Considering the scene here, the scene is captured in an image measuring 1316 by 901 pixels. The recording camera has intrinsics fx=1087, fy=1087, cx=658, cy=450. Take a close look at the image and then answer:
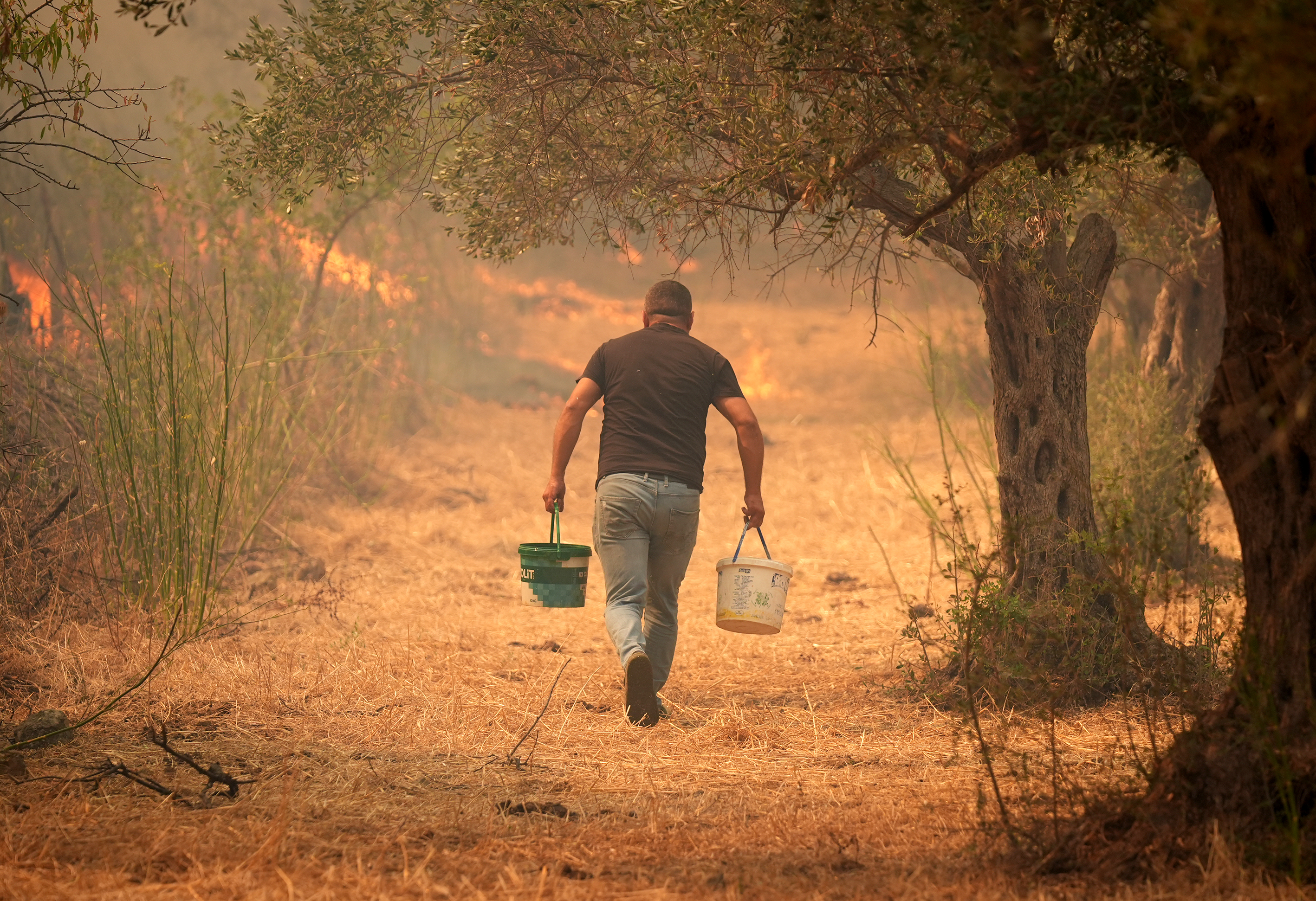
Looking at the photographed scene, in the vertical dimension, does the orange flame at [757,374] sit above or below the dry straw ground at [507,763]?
above

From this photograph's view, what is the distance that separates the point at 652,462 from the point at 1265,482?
2596mm

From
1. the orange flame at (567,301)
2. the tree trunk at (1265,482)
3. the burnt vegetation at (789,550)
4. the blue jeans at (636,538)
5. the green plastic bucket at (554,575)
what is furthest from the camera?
the orange flame at (567,301)

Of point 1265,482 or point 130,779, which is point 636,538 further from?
point 1265,482

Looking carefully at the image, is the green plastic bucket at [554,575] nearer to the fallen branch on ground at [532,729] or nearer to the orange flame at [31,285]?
A: the fallen branch on ground at [532,729]

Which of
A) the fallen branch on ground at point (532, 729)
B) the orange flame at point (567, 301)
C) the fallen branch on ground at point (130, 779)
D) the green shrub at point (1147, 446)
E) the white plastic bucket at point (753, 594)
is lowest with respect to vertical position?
the fallen branch on ground at point (130, 779)

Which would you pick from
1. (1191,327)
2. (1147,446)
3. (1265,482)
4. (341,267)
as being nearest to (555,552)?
(1265,482)

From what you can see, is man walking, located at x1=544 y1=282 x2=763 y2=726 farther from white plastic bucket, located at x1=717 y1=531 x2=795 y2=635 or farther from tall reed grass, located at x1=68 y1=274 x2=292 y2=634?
tall reed grass, located at x1=68 y1=274 x2=292 y2=634

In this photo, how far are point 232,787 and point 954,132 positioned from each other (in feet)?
10.2

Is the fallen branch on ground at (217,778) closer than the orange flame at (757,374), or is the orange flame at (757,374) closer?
the fallen branch on ground at (217,778)

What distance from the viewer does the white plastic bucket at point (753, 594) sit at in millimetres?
4809

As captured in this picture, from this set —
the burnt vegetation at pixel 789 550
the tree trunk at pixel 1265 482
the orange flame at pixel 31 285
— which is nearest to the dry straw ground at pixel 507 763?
the burnt vegetation at pixel 789 550

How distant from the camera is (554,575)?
500cm

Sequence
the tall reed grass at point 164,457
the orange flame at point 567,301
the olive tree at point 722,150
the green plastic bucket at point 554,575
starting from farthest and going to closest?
the orange flame at point 567,301, the tall reed grass at point 164,457, the green plastic bucket at point 554,575, the olive tree at point 722,150

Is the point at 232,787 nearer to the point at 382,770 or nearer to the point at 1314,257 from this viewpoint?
the point at 382,770
